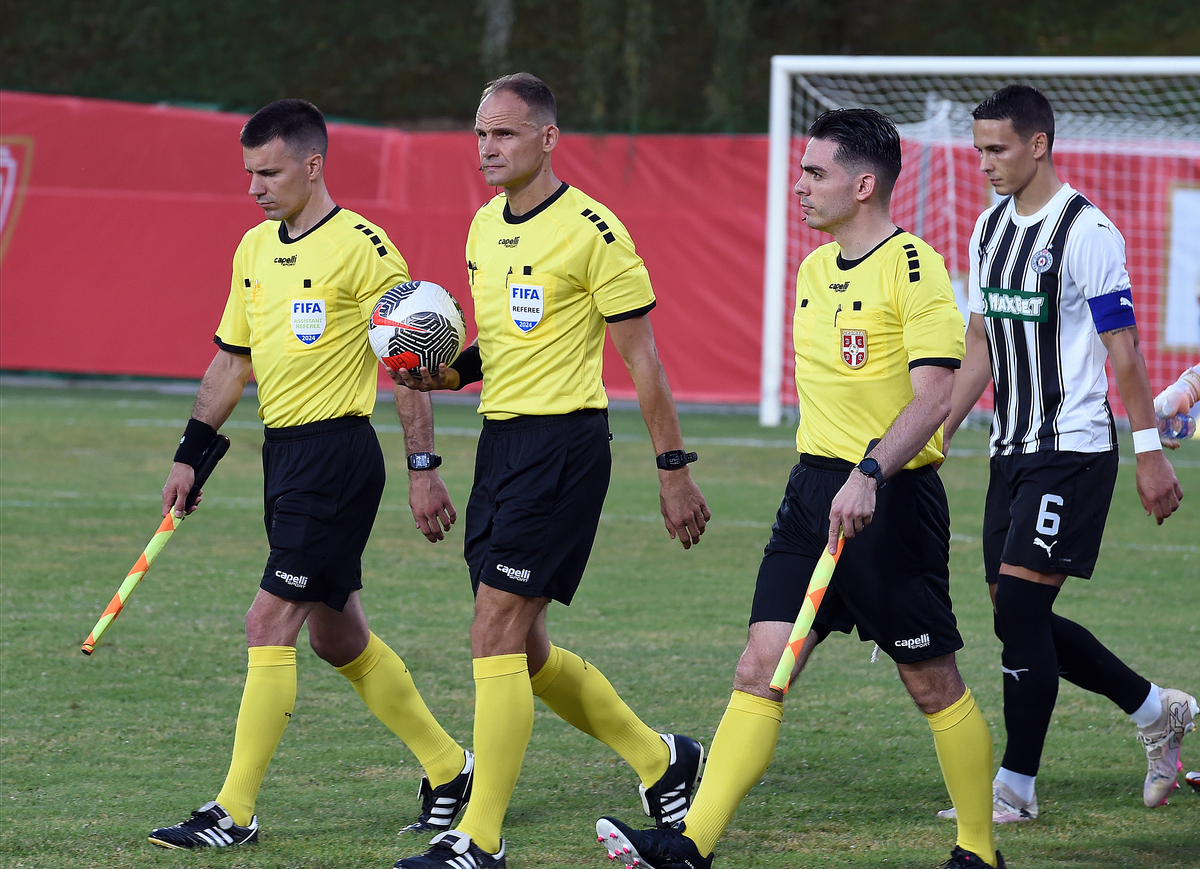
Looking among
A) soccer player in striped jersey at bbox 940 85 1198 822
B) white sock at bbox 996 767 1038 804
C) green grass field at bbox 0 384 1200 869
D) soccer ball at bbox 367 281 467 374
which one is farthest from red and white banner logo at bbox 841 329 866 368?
white sock at bbox 996 767 1038 804

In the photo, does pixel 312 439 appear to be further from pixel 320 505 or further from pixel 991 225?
pixel 991 225

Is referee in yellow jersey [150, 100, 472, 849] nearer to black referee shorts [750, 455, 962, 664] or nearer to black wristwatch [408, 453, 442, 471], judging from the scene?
black wristwatch [408, 453, 442, 471]

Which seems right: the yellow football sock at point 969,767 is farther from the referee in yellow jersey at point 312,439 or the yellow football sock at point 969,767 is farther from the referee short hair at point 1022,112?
the referee short hair at point 1022,112

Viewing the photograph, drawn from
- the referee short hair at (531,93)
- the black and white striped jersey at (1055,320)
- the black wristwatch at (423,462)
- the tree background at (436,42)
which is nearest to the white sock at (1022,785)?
the black and white striped jersey at (1055,320)

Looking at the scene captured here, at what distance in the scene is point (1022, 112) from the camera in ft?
15.2

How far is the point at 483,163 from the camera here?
173 inches

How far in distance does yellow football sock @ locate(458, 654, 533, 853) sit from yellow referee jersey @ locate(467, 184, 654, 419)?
29.0 inches

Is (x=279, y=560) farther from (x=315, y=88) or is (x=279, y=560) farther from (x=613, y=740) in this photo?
(x=315, y=88)

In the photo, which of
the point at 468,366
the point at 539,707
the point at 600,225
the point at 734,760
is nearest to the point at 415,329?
the point at 468,366

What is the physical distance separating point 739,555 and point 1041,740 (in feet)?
14.8

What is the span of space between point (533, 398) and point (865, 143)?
1.16m

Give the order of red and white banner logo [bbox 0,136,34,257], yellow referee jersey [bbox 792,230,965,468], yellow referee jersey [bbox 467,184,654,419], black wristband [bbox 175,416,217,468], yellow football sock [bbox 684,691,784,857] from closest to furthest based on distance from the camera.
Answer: yellow football sock [bbox 684,691,784,857] < yellow referee jersey [bbox 792,230,965,468] < yellow referee jersey [bbox 467,184,654,419] < black wristband [bbox 175,416,217,468] < red and white banner logo [bbox 0,136,34,257]

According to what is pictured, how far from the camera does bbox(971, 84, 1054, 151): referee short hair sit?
4.63m

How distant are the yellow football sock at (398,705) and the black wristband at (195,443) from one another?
825 mm
